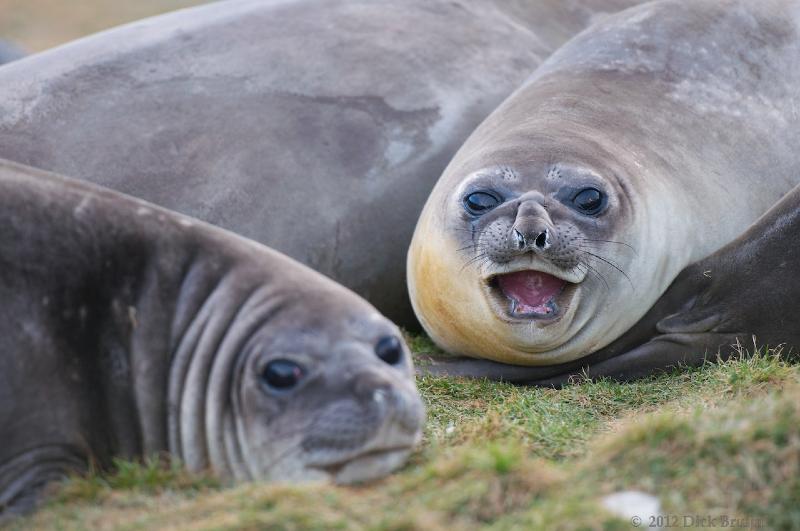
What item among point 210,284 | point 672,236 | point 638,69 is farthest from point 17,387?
point 638,69

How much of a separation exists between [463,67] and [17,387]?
163 inches

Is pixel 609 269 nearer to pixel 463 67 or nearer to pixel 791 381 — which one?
pixel 791 381

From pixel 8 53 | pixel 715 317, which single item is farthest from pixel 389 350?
pixel 8 53

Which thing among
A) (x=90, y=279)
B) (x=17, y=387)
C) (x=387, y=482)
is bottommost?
(x=387, y=482)

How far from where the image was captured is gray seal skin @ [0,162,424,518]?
13.5 ft

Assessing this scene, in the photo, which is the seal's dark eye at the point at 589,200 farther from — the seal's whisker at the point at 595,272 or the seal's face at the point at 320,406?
the seal's face at the point at 320,406

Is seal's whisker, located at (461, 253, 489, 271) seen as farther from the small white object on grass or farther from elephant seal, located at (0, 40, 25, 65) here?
elephant seal, located at (0, 40, 25, 65)

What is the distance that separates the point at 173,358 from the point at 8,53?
676cm

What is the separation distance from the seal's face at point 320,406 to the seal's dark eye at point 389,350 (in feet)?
0.14

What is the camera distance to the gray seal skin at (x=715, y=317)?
5.96 m

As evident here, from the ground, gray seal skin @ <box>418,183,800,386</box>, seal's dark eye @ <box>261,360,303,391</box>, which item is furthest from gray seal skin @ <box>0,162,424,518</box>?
gray seal skin @ <box>418,183,800,386</box>

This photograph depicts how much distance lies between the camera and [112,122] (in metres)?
6.88

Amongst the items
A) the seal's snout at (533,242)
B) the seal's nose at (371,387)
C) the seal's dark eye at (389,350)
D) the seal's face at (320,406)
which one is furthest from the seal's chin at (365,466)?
the seal's snout at (533,242)

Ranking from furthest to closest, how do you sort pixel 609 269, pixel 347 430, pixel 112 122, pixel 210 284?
pixel 112 122, pixel 609 269, pixel 210 284, pixel 347 430
